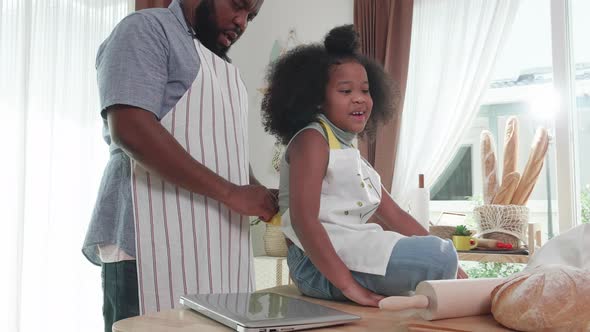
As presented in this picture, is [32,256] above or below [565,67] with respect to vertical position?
below

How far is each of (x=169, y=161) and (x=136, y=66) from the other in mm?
184

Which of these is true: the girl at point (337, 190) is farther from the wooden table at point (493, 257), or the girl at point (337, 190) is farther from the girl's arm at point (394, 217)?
the wooden table at point (493, 257)

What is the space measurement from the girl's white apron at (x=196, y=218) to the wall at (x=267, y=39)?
231cm

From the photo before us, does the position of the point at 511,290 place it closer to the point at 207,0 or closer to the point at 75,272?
the point at 207,0

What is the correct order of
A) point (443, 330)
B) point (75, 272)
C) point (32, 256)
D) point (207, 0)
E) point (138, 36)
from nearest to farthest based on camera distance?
1. point (443, 330)
2. point (138, 36)
3. point (207, 0)
4. point (32, 256)
5. point (75, 272)

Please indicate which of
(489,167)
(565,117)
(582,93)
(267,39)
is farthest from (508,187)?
(267,39)

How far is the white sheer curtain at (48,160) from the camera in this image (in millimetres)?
2262

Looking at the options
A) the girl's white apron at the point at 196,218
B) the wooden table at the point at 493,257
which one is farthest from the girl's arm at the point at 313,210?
the wooden table at the point at 493,257

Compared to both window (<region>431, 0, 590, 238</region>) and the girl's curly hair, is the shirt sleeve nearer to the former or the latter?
the girl's curly hair

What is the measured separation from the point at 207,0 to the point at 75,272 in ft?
5.67

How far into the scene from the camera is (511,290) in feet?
1.59

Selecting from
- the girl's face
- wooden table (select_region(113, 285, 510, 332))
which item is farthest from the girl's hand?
the girl's face

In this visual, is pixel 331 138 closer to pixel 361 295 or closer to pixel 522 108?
pixel 361 295

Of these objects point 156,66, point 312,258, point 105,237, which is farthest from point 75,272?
point 312,258
